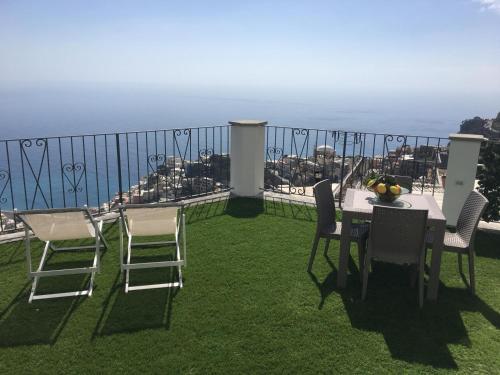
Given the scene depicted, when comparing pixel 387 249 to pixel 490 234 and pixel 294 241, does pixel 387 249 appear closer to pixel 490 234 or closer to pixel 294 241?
pixel 294 241

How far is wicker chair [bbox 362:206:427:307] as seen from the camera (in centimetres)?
305

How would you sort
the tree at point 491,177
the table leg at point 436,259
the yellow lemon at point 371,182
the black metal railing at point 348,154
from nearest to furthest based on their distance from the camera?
the table leg at point 436,259
the yellow lemon at point 371,182
the tree at point 491,177
the black metal railing at point 348,154

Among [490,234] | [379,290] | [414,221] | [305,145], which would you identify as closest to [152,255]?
[379,290]

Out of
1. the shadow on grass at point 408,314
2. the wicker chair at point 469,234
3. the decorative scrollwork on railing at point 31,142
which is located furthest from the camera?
the decorative scrollwork on railing at point 31,142

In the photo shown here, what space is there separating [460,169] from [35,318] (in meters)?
5.34

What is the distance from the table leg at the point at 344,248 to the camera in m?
3.48

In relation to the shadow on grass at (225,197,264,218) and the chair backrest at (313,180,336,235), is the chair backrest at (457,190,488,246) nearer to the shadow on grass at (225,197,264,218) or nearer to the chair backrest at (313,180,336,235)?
the chair backrest at (313,180,336,235)

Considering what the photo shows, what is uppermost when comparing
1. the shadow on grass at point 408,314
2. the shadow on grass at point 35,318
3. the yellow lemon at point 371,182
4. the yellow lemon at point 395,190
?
the yellow lemon at point 371,182

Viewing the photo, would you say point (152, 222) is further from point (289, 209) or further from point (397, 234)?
point (289, 209)

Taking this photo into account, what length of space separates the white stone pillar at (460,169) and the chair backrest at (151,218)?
388 centimetres

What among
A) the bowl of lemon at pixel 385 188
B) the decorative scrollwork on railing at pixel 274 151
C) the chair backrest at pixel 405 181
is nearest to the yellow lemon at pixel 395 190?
the bowl of lemon at pixel 385 188

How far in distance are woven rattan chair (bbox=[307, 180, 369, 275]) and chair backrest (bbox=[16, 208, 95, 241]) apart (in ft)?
7.21

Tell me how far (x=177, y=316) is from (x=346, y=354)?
1366mm

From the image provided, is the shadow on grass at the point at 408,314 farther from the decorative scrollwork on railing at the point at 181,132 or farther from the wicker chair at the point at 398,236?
the decorative scrollwork on railing at the point at 181,132
